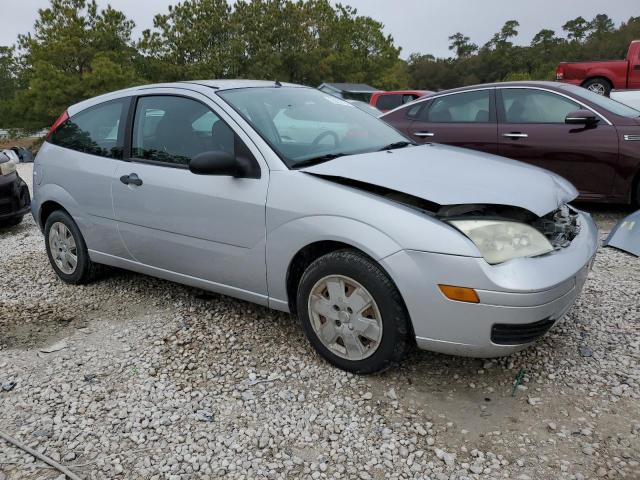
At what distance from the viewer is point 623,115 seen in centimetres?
589

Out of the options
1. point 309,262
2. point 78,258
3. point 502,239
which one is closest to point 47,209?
point 78,258

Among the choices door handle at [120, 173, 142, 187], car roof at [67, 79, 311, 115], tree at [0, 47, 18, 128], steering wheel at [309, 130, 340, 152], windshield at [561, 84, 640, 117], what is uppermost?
tree at [0, 47, 18, 128]

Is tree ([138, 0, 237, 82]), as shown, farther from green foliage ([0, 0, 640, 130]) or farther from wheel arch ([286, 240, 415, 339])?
wheel arch ([286, 240, 415, 339])

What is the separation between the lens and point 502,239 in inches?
104

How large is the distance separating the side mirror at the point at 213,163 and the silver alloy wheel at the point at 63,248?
1.88 metres

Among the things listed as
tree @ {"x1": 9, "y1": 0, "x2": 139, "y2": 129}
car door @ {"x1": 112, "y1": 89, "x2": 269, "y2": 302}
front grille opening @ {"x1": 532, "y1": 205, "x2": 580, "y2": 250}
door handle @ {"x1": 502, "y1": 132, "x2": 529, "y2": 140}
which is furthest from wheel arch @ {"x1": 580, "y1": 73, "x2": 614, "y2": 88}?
tree @ {"x1": 9, "y1": 0, "x2": 139, "y2": 129}

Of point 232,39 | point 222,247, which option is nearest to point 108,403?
point 222,247

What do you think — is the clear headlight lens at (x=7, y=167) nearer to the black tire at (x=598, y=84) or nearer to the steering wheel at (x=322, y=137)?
the steering wheel at (x=322, y=137)

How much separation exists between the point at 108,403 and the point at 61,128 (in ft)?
8.62

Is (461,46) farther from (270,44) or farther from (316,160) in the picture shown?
(316,160)

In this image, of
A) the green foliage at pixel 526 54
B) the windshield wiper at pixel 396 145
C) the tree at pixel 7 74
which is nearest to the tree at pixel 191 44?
the tree at pixel 7 74

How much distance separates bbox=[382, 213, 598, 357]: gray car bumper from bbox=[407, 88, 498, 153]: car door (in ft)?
12.7

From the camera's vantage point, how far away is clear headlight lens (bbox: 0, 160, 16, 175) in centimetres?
666

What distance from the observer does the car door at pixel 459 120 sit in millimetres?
6391
